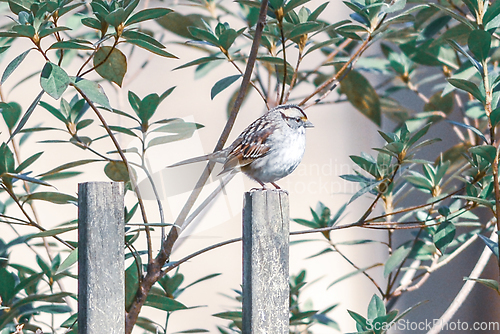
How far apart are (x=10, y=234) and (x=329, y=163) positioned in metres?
1.77

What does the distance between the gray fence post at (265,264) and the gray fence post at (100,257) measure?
0.23 m

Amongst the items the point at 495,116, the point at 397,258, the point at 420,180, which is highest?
the point at 495,116

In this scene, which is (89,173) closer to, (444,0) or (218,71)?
(218,71)

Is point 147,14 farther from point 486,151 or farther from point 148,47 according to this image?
point 486,151

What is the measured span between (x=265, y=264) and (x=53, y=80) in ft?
1.70

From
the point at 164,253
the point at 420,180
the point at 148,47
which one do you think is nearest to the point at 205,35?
the point at 148,47

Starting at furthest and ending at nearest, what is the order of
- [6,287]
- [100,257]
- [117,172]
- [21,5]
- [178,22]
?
[178,22]
[117,172]
[6,287]
[21,5]
[100,257]

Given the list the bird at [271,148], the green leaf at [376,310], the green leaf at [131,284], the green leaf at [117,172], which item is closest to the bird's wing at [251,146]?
the bird at [271,148]

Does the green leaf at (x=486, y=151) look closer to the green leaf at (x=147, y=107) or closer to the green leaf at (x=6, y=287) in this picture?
the green leaf at (x=147, y=107)

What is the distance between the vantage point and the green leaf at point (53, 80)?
90cm

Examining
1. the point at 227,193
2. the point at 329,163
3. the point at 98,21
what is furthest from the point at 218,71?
Answer: the point at 98,21

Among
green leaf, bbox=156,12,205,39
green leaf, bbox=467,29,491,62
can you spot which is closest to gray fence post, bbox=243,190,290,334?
green leaf, bbox=467,29,491,62

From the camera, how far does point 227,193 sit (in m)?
1.39

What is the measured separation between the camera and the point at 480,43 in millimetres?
1193
